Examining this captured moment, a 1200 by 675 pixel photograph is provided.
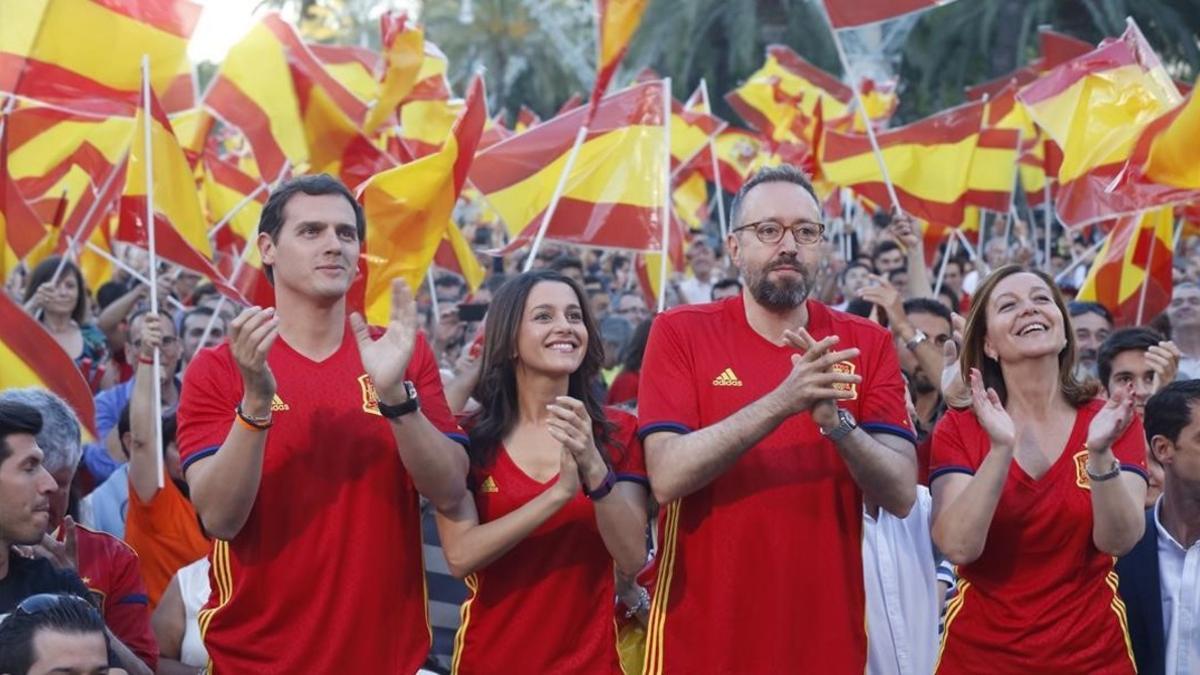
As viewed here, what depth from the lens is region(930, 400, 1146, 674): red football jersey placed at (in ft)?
17.1

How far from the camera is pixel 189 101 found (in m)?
12.5

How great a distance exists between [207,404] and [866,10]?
7273 millimetres

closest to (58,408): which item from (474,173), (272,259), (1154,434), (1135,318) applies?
(272,259)

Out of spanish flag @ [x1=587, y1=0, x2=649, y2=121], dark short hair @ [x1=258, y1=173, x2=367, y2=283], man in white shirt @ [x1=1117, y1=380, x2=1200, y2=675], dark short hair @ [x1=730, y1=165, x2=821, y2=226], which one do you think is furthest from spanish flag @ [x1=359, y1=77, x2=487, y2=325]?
man in white shirt @ [x1=1117, y1=380, x2=1200, y2=675]

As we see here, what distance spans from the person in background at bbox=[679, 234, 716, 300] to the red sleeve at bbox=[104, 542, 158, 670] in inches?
385

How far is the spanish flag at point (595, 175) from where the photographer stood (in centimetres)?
1096

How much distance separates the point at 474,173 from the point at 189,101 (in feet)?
7.24

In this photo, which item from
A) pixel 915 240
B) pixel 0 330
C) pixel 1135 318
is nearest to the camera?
pixel 0 330

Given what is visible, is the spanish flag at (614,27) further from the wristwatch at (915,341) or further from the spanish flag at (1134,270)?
the spanish flag at (1134,270)

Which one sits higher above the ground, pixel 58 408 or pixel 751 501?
pixel 751 501

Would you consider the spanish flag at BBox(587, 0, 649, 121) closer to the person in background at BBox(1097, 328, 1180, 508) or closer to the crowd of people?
the person in background at BBox(1097, 328, 1180, 508)

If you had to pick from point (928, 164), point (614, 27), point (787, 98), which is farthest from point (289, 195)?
point (787, 98)

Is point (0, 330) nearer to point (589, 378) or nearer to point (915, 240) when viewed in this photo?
point (589, 378)

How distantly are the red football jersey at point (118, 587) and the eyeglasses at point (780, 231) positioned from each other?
221 cm
